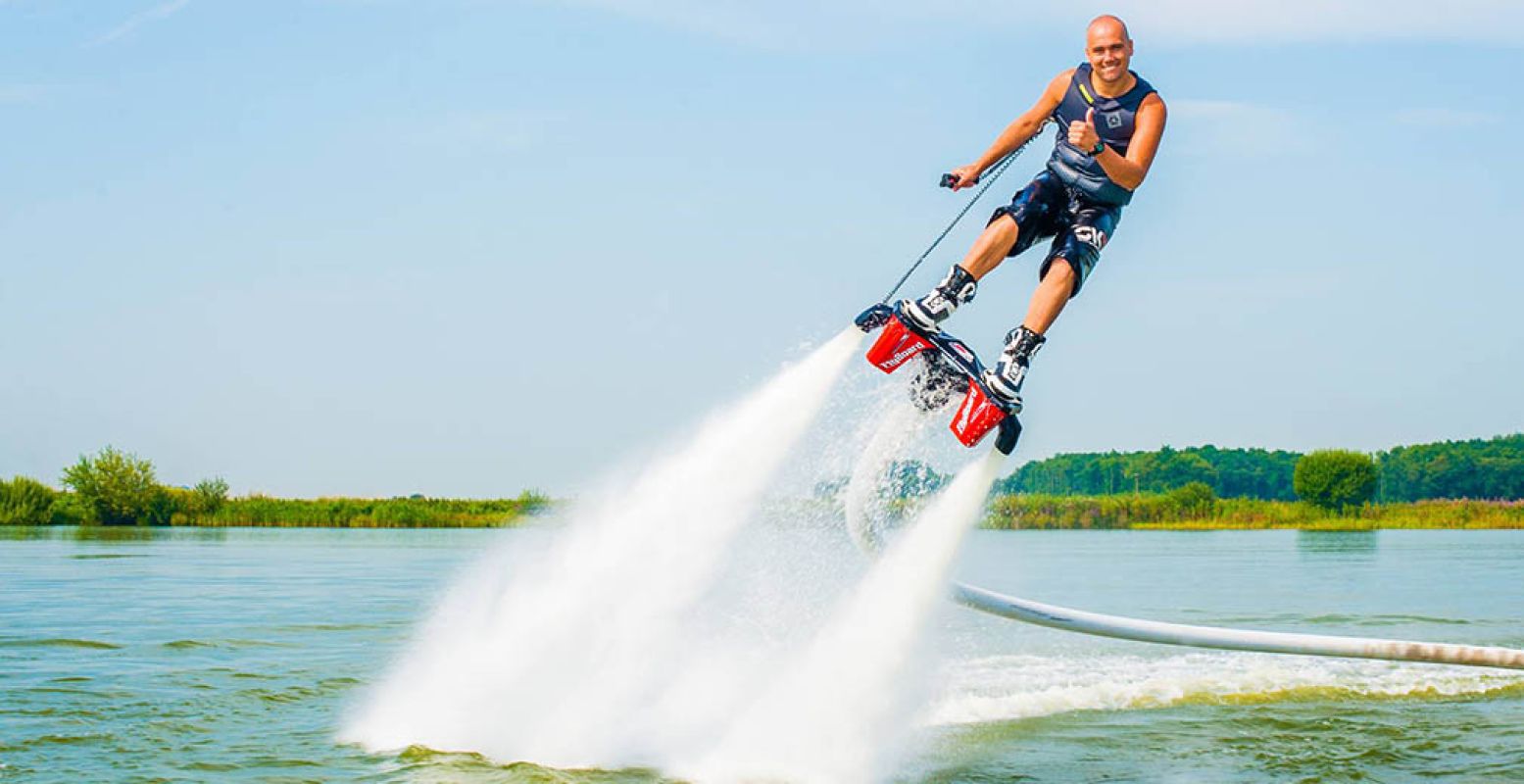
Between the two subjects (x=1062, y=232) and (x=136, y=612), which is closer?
(x=1062, y=232)

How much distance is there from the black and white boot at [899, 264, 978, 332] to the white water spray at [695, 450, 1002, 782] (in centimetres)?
113

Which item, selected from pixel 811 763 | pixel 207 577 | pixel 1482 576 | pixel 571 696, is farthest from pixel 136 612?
pixel 1482 576

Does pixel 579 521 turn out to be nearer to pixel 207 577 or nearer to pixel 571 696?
pixel 571 696

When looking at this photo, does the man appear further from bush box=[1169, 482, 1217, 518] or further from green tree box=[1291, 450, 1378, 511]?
green tree box=[1291, 450, 1378, 511]

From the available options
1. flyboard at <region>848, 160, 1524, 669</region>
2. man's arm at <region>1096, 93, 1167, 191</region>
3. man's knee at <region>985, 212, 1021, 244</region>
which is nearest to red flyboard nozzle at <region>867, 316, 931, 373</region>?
flyboard at <region>848, 160, 1524, 669</region>

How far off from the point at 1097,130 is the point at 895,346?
74.9 inches

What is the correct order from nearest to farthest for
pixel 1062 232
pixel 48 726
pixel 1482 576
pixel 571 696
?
pixel 1062 232 < pixel 571 696 < pixel 48 726 < pixel 1482 576

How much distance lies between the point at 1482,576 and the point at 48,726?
36.6m

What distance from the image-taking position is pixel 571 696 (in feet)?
40.4

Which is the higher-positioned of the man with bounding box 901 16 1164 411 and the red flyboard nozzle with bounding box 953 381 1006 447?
the man with bounding box 901 16 1164 411

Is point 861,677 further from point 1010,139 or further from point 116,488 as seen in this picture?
point 116,488

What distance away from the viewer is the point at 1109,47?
917 centimetres

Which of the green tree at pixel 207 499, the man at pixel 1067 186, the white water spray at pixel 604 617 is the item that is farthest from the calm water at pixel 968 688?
the green tree at pixel 207 499

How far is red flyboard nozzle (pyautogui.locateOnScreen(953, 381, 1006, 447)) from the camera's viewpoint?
31.5ft
